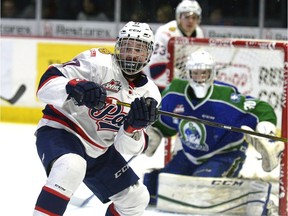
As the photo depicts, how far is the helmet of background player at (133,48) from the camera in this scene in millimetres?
3219

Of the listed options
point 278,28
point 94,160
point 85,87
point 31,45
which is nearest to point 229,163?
point 94,160

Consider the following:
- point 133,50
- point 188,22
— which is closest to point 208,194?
A: point 133,50

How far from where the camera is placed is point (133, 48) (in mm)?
3227

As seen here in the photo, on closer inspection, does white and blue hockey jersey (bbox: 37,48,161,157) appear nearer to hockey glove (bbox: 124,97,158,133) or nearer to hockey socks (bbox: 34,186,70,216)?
hockey glove (bbox: 124,97,158,133)

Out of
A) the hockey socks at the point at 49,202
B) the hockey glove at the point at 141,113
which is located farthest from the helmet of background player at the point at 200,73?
the hockey socks at the point at 49,202

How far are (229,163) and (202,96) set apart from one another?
15.4 inches

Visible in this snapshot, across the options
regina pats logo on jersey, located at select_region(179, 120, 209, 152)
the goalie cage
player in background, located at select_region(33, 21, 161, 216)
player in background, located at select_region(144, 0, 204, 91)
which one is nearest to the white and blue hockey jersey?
player in background, located at select_region(33, 21, 161, 216)

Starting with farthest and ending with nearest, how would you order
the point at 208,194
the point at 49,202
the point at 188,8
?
the point at 188,8 < the point at 208,194 < the point at 49,202

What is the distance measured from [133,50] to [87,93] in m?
0.34

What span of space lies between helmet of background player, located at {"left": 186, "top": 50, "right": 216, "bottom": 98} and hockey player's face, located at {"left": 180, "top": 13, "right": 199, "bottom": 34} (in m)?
1.65

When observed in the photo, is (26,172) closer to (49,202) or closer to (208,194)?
(208,194)

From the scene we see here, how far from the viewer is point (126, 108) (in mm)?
3270

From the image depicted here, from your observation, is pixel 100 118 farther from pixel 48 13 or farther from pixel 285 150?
pixel 48 13

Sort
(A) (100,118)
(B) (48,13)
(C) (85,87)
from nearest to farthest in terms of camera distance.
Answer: (C) (85,87) → (A) (100,118) → (B) (48,13)
